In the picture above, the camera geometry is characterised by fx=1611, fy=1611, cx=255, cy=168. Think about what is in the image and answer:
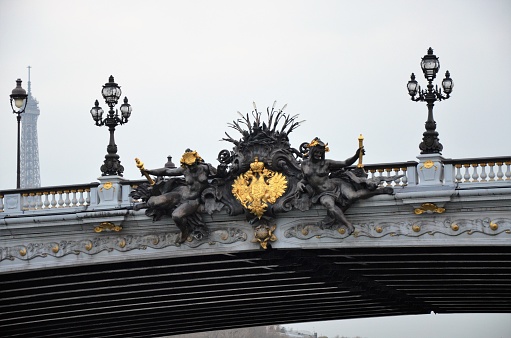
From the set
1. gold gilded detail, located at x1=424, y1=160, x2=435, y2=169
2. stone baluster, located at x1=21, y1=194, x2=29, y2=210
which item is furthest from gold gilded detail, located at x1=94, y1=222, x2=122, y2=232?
gold gilded detail, located at x1=424, y1=160, x2=435, y2=169

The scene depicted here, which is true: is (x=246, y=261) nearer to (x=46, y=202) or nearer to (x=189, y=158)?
(x=189, y=158)

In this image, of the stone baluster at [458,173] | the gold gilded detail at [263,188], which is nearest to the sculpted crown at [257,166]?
the gold gilded detail at [263,188]

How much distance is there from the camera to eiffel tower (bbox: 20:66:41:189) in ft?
533

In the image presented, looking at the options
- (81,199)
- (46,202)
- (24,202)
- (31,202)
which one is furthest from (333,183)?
(24,202)

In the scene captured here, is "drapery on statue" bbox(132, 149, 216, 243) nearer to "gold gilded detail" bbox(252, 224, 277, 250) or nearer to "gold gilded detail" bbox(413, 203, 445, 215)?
"gold gilded detail" bbox(252, 224, 277, 250)

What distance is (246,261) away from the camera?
51.5m

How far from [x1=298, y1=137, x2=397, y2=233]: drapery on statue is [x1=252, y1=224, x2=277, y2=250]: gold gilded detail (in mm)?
1695

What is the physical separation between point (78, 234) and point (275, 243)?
647cm

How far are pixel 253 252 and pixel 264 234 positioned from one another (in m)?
1.29

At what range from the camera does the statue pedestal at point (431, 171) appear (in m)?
46.9

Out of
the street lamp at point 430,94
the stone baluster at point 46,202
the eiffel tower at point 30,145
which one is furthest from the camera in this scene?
the eiffel tower at point 30,145

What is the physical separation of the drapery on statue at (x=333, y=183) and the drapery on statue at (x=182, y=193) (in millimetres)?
3117

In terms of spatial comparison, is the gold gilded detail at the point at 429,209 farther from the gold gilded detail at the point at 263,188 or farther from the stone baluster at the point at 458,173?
the gold gilded detail at the point at 263,188

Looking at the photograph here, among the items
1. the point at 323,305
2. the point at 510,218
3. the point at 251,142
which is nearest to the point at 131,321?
the point at 323,305
